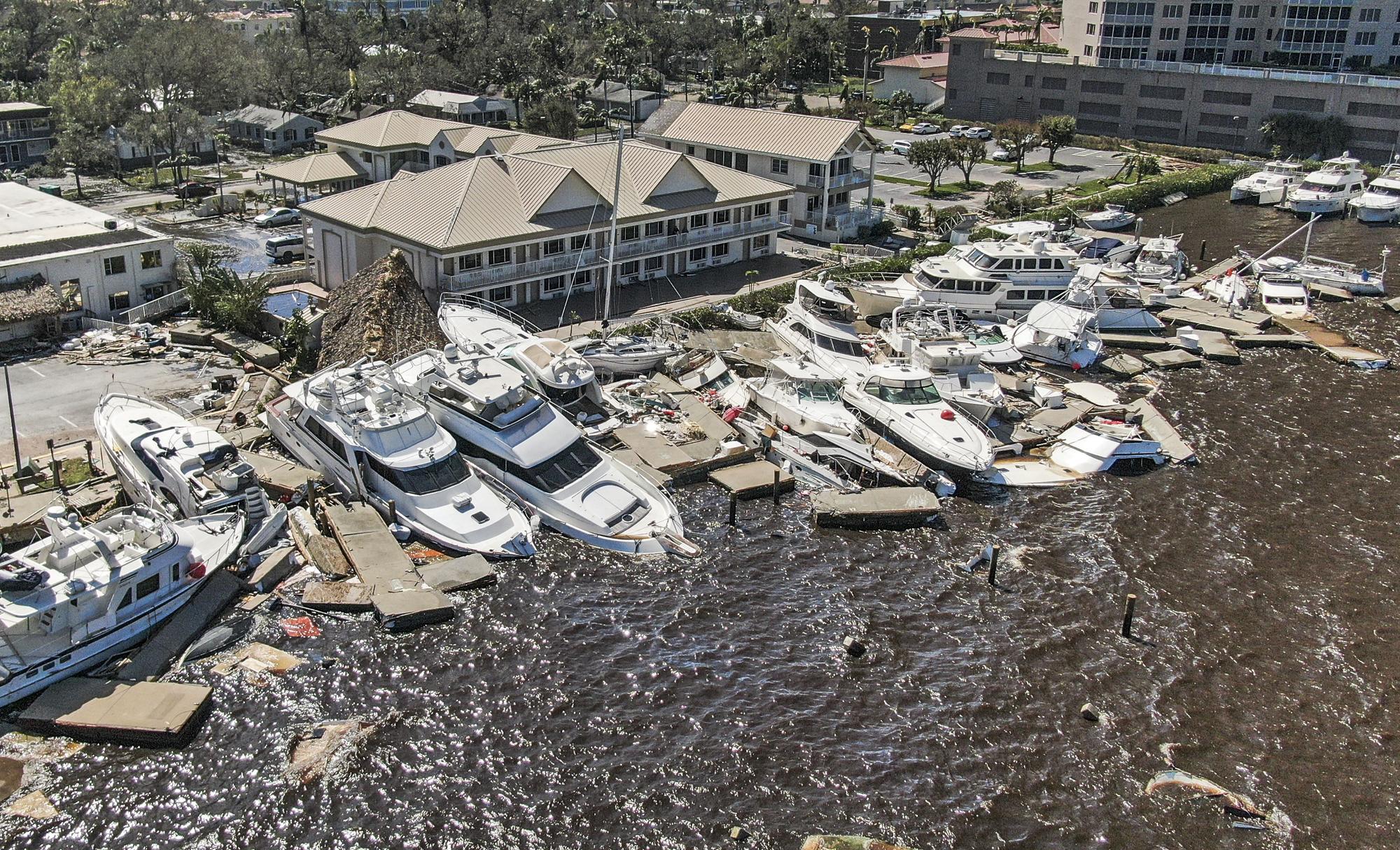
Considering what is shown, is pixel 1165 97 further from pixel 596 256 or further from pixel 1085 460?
pixel 1085 460

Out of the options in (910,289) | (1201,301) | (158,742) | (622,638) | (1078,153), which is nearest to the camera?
(158,742)

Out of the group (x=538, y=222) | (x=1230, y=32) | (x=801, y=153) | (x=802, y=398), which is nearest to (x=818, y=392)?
(x=802, y=398)

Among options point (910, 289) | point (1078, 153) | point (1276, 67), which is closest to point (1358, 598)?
point (910, 289)

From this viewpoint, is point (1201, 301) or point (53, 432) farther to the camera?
point (1201, 301)

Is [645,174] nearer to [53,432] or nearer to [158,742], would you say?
[53,432]

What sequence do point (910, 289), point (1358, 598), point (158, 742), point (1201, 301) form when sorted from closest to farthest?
point (158, 742)
point (1358, 598)
point (910, 289)
point (1201, 301)

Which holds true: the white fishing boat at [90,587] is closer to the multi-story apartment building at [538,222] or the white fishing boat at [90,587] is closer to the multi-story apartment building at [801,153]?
the multi-story apartment building at [538,222]

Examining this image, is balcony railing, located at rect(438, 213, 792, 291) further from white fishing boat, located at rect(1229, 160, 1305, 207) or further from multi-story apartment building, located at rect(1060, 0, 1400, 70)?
multi-story apartment building, located at rect(1060, 0, 1400, 70)
